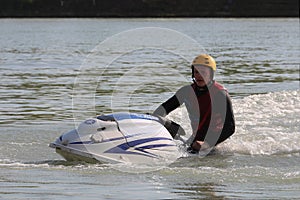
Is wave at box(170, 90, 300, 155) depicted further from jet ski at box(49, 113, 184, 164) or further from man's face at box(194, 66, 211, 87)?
jet ski at box(49, 113, 184, 164)

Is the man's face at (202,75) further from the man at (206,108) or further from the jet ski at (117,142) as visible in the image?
the jet ski at (117,142)

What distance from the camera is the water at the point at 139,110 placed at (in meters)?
10.0

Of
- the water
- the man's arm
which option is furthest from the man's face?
the water

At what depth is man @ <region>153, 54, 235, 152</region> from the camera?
11648mm

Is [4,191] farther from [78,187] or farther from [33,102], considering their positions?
[33,102]

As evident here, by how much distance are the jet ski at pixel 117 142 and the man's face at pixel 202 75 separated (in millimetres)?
846

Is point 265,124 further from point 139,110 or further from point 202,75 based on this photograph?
point 202,75

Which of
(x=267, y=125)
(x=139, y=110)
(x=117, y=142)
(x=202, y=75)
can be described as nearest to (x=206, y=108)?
(x=202, y=75)

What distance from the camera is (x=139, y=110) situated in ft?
55.1

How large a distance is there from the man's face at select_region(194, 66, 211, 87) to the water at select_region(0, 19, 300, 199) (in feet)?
3.23

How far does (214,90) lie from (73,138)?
1.94 m

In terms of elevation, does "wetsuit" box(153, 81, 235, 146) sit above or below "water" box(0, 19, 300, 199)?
above

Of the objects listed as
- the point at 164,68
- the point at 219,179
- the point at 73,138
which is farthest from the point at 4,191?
the point at 164,68

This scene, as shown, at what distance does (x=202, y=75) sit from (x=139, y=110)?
17.4ft
